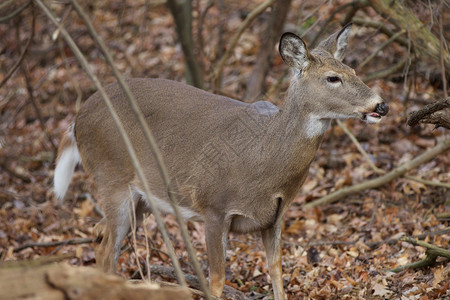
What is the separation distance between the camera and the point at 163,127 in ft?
18.1

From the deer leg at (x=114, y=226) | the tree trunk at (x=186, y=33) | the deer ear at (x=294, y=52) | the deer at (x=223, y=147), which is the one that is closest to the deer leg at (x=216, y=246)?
the deer at (x=223, y=147)

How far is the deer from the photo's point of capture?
478 cm

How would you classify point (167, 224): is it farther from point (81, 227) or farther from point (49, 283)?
point (49, 283)

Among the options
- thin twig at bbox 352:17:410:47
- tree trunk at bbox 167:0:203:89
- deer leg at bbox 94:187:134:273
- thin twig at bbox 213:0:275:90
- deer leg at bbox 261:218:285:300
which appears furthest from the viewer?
thin twig at bbox 213:0:275:90

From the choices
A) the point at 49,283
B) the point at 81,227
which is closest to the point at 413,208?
the point at 81,227

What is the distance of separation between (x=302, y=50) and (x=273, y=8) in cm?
342

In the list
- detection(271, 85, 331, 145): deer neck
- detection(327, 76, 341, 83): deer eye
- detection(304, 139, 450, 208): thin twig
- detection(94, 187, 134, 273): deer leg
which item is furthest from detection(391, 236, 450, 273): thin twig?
detection(94, 187, 134, 273): deer leg

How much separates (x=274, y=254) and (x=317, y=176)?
301 cm

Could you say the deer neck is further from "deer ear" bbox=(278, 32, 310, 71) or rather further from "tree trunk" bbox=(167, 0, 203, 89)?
"tree trunk" bbox=(167, 0, 203, 89)

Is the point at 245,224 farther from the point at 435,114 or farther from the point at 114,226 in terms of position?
the point at 435,114

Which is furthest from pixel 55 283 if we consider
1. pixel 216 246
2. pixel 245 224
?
pixel 245 224

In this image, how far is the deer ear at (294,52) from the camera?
4.77 meters

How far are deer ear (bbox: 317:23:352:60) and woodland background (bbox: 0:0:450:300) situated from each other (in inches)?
37.2

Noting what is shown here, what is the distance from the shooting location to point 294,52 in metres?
4.86
